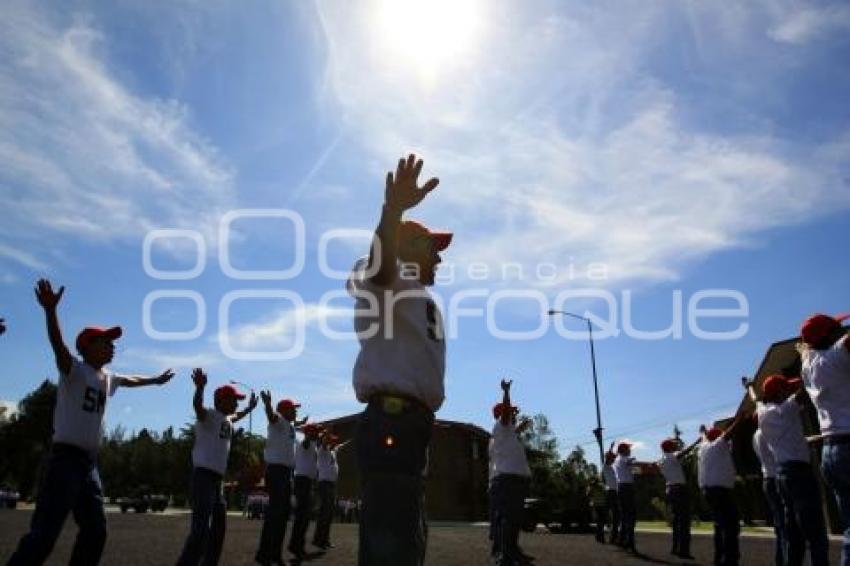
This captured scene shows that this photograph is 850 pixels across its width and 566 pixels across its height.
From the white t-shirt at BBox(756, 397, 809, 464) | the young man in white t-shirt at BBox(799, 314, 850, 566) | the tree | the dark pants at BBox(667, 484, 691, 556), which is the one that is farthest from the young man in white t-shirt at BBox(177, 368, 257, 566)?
the tree

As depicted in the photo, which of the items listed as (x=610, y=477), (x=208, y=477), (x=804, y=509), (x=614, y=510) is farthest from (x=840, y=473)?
(x=614, y=510)

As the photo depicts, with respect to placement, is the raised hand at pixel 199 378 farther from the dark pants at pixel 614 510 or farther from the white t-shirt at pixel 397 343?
the dark pants at pixel 614 510

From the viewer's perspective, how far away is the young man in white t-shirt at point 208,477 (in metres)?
6.62

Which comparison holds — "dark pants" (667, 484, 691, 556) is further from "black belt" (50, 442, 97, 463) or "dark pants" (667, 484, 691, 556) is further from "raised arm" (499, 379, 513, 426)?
"black belt" (50, 442, 97, 463)

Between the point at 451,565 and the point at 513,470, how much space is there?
2.39 metres

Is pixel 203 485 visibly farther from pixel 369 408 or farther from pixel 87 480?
pixel 369 408

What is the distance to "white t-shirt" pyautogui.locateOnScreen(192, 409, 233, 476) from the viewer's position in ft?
23.2

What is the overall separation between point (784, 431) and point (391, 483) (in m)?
5.82

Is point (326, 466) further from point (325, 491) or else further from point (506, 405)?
point (506, 405)

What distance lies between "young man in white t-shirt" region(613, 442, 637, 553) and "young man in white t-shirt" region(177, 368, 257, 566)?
955 cm

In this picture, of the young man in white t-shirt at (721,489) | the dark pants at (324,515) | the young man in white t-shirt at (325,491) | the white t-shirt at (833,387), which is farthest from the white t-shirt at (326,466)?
the white t-shirt at (833,387)

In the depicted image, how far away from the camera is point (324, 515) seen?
1395 cm

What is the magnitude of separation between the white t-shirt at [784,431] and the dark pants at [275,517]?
5966mm

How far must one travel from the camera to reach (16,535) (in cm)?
Answer: 1420
